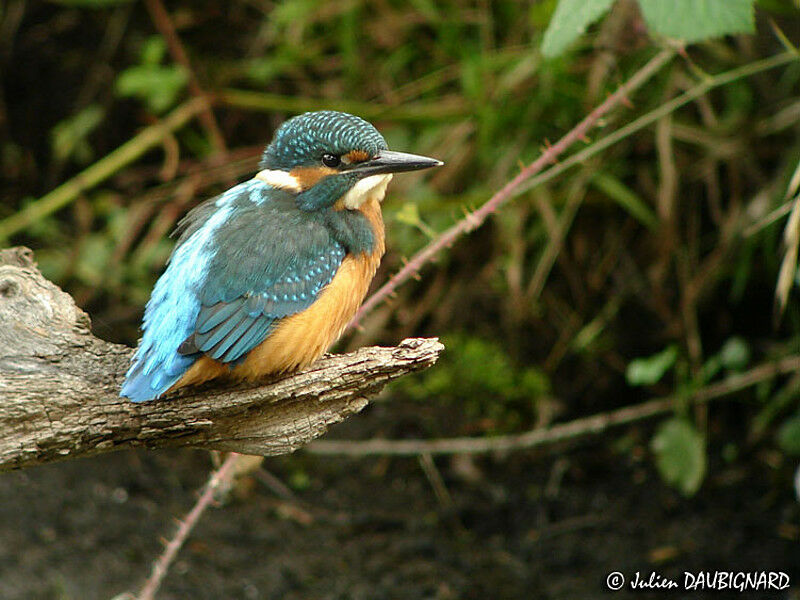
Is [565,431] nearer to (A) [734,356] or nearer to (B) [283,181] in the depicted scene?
(A) [734,356]

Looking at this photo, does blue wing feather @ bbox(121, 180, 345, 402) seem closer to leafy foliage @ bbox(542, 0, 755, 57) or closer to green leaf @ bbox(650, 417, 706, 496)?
leafy foliage @ bbox(542, 0, 755, 57)

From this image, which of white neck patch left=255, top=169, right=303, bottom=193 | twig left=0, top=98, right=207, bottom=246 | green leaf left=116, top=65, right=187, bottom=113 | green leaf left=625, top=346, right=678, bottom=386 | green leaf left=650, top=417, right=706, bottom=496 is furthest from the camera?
green leaf left=116, top=65, right=187, bottom=113

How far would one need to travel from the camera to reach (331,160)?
2297 millimetres

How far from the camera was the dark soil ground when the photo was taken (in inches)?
129

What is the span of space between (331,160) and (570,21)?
0.69 metres

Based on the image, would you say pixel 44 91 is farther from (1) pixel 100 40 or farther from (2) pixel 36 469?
(2) pixel 36 469

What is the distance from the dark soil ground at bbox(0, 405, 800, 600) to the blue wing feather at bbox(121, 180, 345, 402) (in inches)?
58.7

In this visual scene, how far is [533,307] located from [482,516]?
96 centimetres

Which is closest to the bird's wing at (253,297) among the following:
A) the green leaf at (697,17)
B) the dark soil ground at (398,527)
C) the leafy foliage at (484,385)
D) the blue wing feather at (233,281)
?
the blue wing feather at (233,281)

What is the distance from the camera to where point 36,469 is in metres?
3.88

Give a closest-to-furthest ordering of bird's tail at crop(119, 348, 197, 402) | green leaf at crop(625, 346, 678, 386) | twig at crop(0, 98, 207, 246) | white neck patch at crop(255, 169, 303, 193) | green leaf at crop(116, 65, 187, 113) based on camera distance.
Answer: bird's tail at crop(119, 348, 197, 402) → white neck patch at crop(255, 169, 303, 193) → green leaf at crop(625, 346, 678, 386) → twig at crop(0, 98, 207, 246) → green leaf at crop(116, 65, 187, 113)

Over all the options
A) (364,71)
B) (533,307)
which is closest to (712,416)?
(533,307)

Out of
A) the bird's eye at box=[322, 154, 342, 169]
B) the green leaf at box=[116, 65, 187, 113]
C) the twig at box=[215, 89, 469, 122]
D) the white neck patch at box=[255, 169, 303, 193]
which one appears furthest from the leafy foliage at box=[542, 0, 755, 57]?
the green leaf at box=[116, 65, 187, 113]


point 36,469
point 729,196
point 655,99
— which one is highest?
point 655,99
